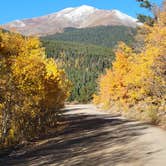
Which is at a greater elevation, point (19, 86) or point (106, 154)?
point (19, 86)

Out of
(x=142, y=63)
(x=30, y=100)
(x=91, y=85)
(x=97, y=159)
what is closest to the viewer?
(x=97, y=159)

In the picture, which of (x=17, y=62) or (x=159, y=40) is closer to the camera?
(x=17, y=62)

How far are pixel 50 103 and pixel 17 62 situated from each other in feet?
28.5

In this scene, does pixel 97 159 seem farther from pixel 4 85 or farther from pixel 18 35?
pixel 18 35

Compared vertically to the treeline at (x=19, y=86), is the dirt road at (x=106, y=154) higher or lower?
lower

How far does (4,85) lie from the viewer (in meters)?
32.8

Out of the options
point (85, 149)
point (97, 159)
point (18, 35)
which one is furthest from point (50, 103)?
point (97, 159)

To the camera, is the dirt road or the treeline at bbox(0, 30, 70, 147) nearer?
the dirt road

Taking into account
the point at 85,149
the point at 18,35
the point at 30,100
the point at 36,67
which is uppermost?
the point at 18,35

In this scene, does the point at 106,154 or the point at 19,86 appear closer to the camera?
the point at 106,154

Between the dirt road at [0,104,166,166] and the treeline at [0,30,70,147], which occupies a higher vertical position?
the treeline at [0,30,70,147]

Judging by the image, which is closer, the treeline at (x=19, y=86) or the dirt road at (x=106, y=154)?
the dirt road at (x=106, y=154)

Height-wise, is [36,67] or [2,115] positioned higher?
[36,67]

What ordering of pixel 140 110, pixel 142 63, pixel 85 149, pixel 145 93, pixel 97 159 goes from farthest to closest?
1. pixel 140 110
2. pixel 145 93
3. pixel 142 63
4. pixel 85 149
5. pixel 97 159
